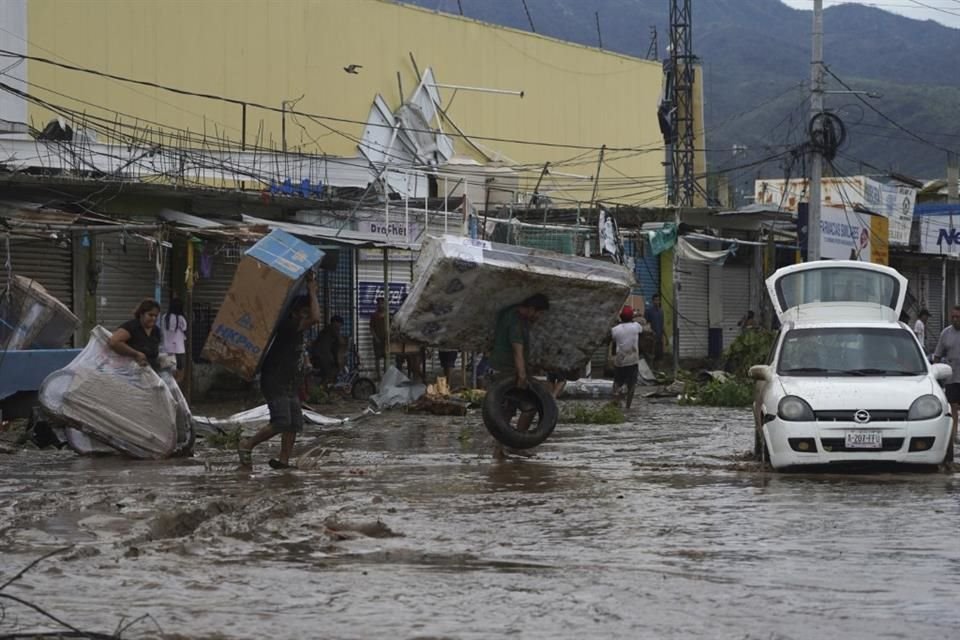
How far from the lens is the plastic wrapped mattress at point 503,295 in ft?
51.8

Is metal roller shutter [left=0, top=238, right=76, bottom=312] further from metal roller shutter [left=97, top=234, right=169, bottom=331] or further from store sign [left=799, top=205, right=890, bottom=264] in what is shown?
store sign [left=799, top=205, right=890, bottom=264]

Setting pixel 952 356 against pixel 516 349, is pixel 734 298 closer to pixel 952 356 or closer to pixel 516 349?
pixel 952 356

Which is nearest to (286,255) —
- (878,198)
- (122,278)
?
(122,278)

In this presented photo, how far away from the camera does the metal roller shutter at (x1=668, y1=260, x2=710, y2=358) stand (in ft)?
130

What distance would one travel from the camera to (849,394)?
12.9 meters

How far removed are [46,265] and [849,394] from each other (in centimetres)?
1481

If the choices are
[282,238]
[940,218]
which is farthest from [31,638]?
[940,218]

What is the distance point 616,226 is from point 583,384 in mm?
5665

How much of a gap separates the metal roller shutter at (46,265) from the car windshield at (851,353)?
12706 mm

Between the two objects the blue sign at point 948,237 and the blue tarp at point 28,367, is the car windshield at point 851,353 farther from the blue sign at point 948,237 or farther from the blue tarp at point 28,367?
the blue sign at point 948,237

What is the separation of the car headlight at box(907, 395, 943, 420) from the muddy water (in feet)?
1.78

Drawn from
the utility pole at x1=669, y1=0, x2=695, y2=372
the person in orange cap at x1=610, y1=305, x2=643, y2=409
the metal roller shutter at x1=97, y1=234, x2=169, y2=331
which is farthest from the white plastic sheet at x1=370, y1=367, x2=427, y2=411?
the utility pole at x1=669, y1=0, x2=695, y2=372

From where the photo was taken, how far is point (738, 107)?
195250mm

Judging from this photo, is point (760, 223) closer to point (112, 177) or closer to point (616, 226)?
point (616, 226)
